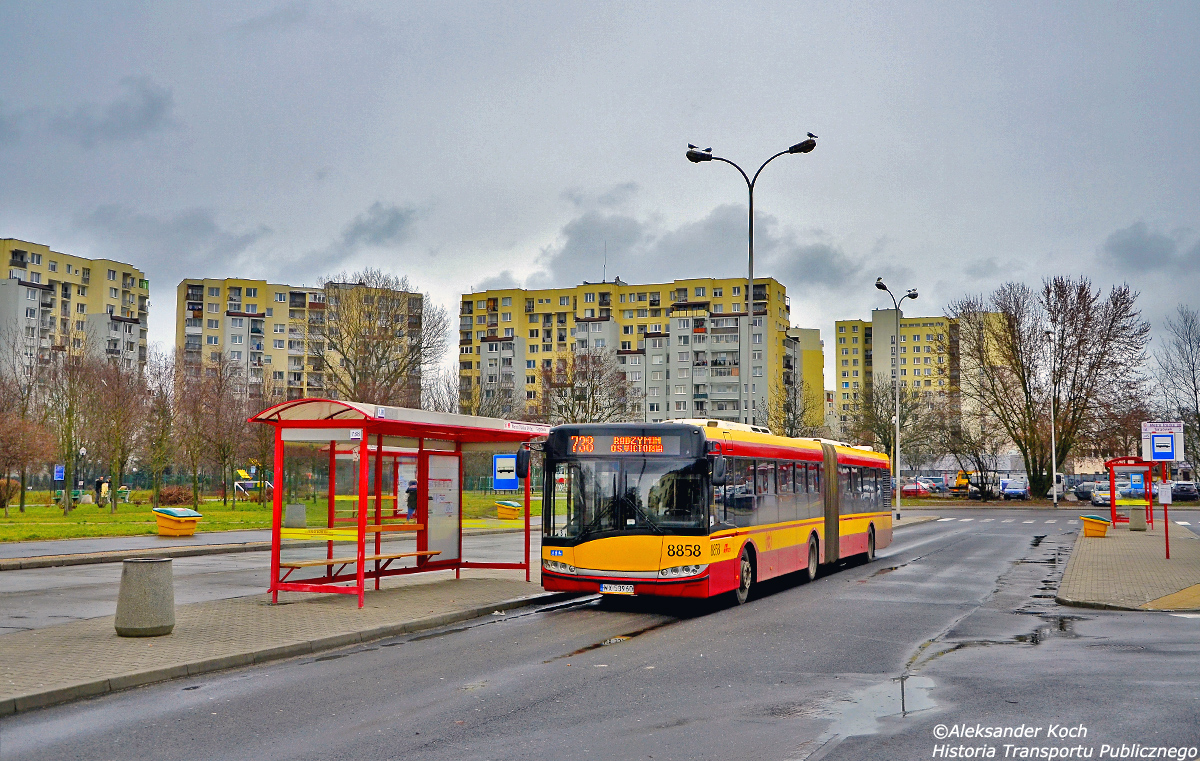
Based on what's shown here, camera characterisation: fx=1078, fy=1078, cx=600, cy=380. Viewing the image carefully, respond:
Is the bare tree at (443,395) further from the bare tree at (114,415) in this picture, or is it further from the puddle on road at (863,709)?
the puddle on road at (863,709)

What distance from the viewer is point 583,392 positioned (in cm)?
6825

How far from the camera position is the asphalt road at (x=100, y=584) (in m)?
14.1

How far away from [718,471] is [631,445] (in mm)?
1290

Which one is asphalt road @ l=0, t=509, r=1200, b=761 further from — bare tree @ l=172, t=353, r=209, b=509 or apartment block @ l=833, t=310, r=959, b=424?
apartment block @ l=833, t=310, r=959, b=424

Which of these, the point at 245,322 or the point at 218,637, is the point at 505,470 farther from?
the point at 245,322

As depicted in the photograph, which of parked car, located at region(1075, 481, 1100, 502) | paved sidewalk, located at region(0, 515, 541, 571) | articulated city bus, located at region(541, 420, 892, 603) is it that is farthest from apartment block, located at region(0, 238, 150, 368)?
articulated city bus, located at region(541, 420, 892, 603)

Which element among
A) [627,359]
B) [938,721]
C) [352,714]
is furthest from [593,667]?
[627,359]

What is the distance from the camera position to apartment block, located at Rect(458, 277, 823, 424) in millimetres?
132625

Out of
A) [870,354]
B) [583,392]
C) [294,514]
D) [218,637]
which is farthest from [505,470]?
[870,354]

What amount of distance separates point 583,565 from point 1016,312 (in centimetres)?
5919

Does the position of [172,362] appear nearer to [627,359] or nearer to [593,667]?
[593,667]

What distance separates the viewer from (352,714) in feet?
26.7

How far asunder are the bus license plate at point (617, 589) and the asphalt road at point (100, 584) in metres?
4.41

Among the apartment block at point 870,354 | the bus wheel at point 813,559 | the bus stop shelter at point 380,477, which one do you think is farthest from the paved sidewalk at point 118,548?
the apartment block at point 870,354
